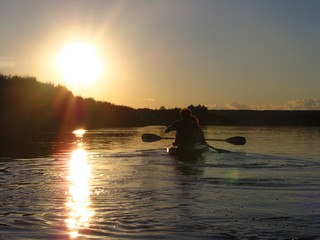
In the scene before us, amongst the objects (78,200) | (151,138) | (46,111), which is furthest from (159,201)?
(46,111)

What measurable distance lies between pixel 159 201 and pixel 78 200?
161 centimetres

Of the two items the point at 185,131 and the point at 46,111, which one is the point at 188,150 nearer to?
the point at 185,131

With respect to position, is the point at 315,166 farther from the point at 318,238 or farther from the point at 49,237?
the point at 49,237

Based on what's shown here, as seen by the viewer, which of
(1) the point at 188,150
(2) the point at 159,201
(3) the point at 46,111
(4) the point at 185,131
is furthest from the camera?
(3) the point at 46,111

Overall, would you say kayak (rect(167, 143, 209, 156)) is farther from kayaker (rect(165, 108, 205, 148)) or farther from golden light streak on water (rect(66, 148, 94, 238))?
golden light streak on water (rect(66, 148, 94, 238))

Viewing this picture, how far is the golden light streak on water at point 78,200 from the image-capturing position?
7.63 m

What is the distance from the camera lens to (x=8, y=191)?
431 inches

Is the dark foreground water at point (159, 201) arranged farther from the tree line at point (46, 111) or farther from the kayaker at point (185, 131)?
the tree line at point (46, 111)

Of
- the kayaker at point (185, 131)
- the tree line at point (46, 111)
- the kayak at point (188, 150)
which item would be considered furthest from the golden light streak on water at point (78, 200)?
the tree line at point (46, 111)

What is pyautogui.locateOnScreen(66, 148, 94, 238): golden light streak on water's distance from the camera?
763 cm

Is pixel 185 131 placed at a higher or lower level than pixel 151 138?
higher

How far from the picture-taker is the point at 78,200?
984 cm

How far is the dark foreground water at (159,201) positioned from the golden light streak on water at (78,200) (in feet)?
0.05

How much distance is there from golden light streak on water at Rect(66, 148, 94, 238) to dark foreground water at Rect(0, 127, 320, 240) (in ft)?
0.05
